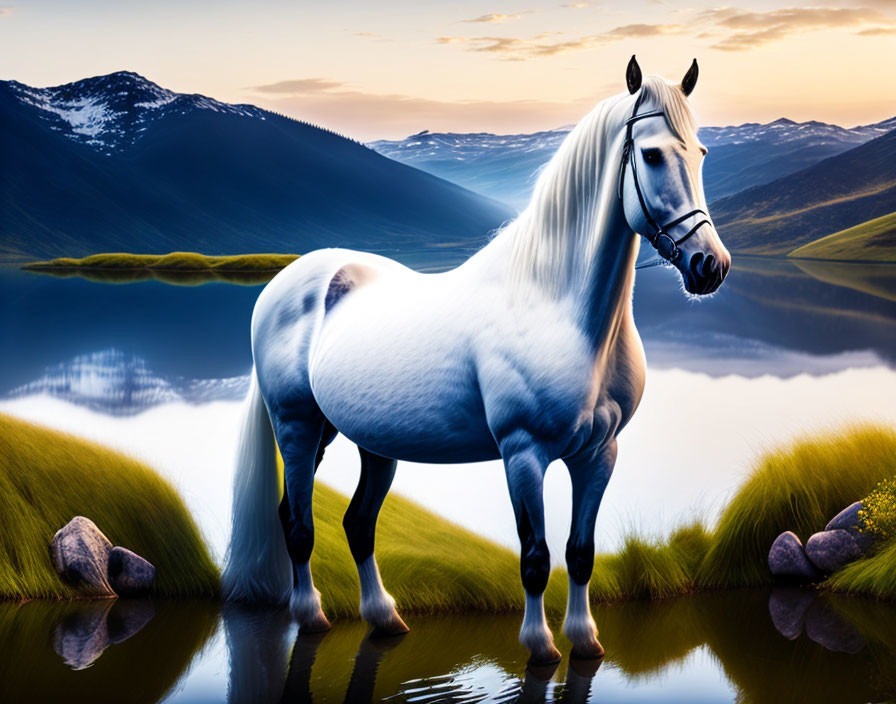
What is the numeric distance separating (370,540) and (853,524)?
2.19m

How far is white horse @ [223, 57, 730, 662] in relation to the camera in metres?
2.70

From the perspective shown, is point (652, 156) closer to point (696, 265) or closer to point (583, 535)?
point (696, 265)

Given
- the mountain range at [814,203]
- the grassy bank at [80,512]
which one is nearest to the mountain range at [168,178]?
the mountain range at [814,203]

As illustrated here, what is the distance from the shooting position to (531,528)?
297cm

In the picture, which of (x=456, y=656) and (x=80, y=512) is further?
(x=80, y=512)

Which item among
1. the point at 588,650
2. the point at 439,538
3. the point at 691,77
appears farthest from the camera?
the point at 439,538

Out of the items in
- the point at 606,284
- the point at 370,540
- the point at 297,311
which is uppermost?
the point at 606,284

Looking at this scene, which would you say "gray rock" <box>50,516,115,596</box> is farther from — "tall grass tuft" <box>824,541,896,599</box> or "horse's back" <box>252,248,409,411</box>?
"tall grass tuft" <box>824,541,896,599</box>

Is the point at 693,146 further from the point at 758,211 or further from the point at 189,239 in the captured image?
the point at 189,239

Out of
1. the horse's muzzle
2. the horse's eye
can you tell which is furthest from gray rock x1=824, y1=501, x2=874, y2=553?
the horse's eye

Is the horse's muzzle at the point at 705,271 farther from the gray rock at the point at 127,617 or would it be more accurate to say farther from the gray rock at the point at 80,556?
the gray rock at the point at 80,556

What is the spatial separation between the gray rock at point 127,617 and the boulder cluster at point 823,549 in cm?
280

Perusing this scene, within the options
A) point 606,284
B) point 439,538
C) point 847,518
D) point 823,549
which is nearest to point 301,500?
point 439,538

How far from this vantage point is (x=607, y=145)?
2.81 meters
